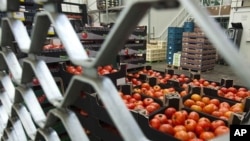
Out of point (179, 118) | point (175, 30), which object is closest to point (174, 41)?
point (175, 30)

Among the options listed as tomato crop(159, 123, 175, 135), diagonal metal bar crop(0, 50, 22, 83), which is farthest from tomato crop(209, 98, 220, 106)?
diagonal metal bar crop(0, 50, 22, 83)

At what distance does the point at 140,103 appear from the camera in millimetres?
1543

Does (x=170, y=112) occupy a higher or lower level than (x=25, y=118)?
lower

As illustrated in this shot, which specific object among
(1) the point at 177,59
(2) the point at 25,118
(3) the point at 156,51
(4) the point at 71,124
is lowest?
(1) the point at 177,59

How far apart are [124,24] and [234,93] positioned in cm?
168

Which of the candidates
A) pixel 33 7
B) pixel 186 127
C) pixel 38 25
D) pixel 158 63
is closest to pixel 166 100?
pixel 186 127

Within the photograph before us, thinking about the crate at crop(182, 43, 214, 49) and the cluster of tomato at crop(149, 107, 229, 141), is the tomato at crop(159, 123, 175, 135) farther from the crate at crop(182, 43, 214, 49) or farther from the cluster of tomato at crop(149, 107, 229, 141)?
the crate at crop(182, 43, 214, 49)

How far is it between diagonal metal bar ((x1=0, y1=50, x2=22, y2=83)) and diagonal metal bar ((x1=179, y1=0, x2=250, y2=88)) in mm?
779

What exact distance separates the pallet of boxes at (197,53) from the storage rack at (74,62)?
4.93 m

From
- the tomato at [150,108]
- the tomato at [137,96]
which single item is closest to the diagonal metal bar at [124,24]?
the tomato at [150,108]

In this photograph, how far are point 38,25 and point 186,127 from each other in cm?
95

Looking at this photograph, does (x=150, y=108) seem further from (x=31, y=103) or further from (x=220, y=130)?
(x=31, y=103)

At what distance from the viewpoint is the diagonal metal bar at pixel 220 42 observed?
0.30 metres

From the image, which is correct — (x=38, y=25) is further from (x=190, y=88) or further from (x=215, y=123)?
(x=190, y=88)
